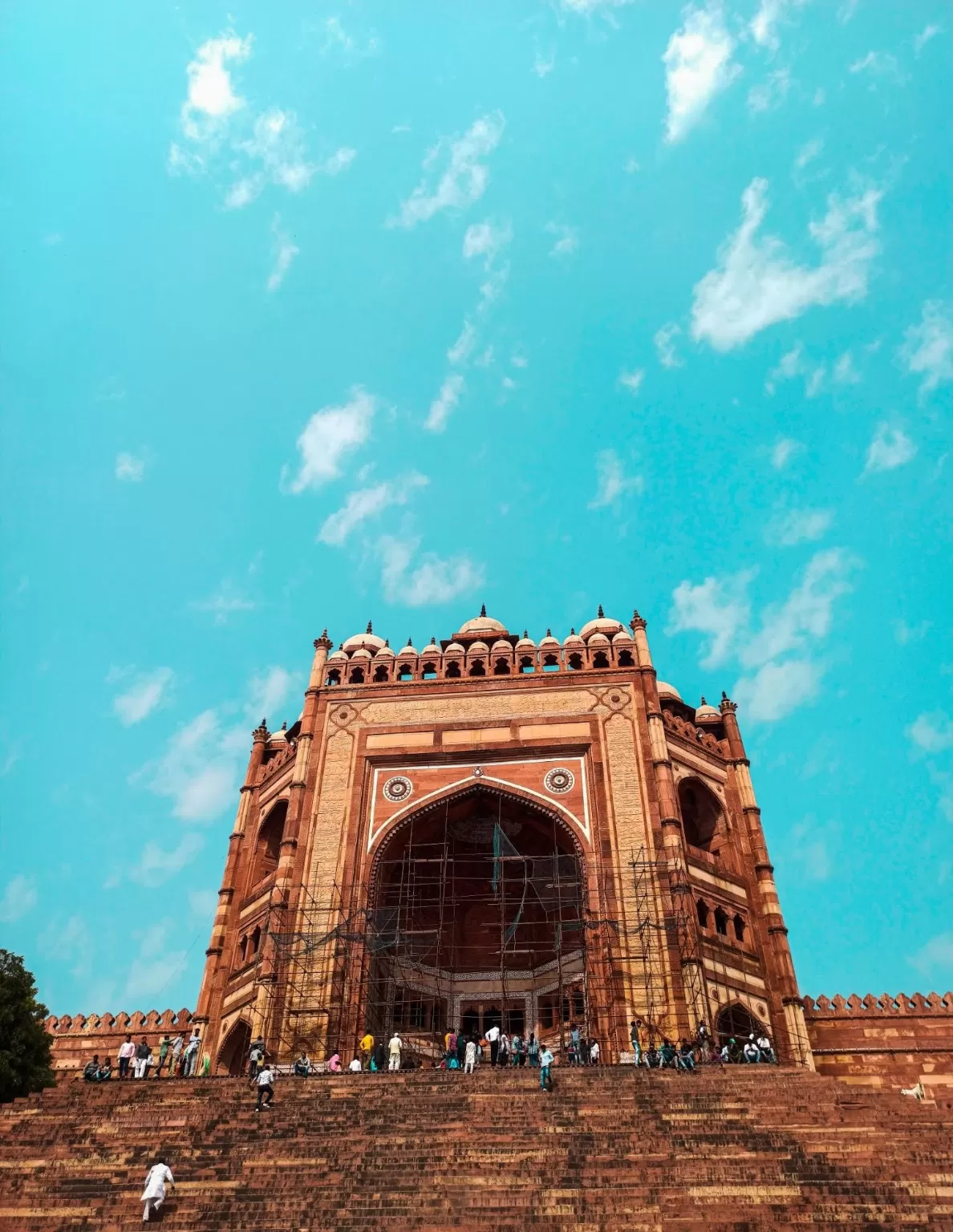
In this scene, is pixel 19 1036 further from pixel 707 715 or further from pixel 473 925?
pixel 707 715

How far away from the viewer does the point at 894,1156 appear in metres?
12.4

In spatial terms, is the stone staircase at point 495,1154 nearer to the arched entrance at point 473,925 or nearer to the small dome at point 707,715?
the arched entrance at point 473,925

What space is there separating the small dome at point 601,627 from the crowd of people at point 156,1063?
14077 millimetres

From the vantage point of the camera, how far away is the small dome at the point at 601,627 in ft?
94.4

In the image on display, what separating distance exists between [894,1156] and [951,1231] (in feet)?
6.00

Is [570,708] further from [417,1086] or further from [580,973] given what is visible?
[417,1086]

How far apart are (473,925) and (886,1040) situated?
1041 centimetres

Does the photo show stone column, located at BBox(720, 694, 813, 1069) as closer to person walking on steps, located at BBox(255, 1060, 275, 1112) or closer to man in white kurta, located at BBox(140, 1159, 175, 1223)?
person walking on steps, located at BBox(255, 1060, 275, 1112)

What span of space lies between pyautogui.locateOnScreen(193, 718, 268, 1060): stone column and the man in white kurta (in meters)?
12.0

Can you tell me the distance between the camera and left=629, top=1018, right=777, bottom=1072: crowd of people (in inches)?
708

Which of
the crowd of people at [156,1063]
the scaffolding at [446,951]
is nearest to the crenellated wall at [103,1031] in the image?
the crowd of people at [156,1063]

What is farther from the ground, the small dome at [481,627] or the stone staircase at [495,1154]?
the small dome at [481,627]

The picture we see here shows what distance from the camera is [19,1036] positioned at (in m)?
19.4

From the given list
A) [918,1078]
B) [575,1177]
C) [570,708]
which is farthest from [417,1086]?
[918,1078]
